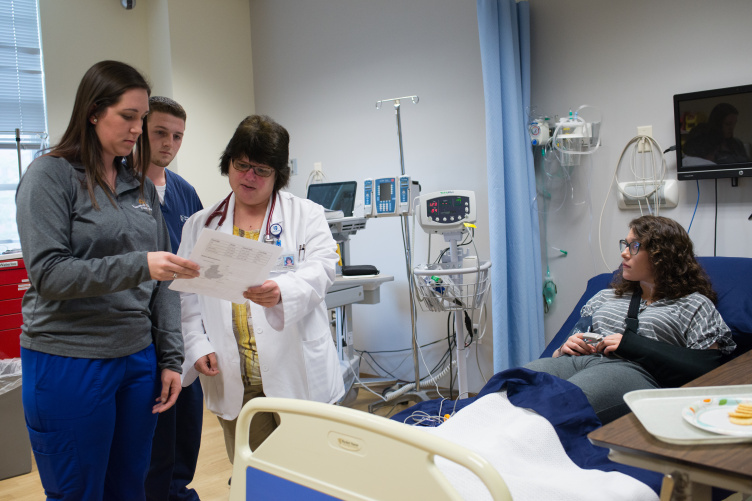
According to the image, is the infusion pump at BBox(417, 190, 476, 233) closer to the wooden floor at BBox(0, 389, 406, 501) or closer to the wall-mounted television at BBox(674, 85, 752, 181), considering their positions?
the wall-mounted television at BBox(674, 85, 752, 181)

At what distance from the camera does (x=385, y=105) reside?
12.9ft

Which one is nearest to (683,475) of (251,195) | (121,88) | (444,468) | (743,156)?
(444,468)

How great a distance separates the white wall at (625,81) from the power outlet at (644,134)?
0.9 inches

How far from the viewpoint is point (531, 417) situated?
1525mm

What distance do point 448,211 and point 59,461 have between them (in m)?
1.97

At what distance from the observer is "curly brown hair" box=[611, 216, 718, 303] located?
2.17m

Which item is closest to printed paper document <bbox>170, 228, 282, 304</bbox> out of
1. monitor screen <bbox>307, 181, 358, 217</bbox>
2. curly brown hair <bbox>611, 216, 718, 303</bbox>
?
curly brown hair <bbox>611, 216, 718, 303</bbox>

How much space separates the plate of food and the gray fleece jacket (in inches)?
46.1

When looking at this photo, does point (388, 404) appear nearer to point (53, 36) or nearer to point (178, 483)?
point (178, 483)

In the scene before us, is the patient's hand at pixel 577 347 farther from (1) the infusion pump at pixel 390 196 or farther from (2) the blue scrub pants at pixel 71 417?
(2) the blue scrub pants at pixel 71 417

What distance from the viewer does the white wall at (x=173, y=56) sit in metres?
4.11

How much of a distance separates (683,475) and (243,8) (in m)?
4.60

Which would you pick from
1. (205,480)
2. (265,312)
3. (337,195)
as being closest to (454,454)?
(265,312)

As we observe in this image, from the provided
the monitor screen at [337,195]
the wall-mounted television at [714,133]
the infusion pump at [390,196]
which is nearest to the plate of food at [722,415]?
the wall-mounted television at [714,133]
